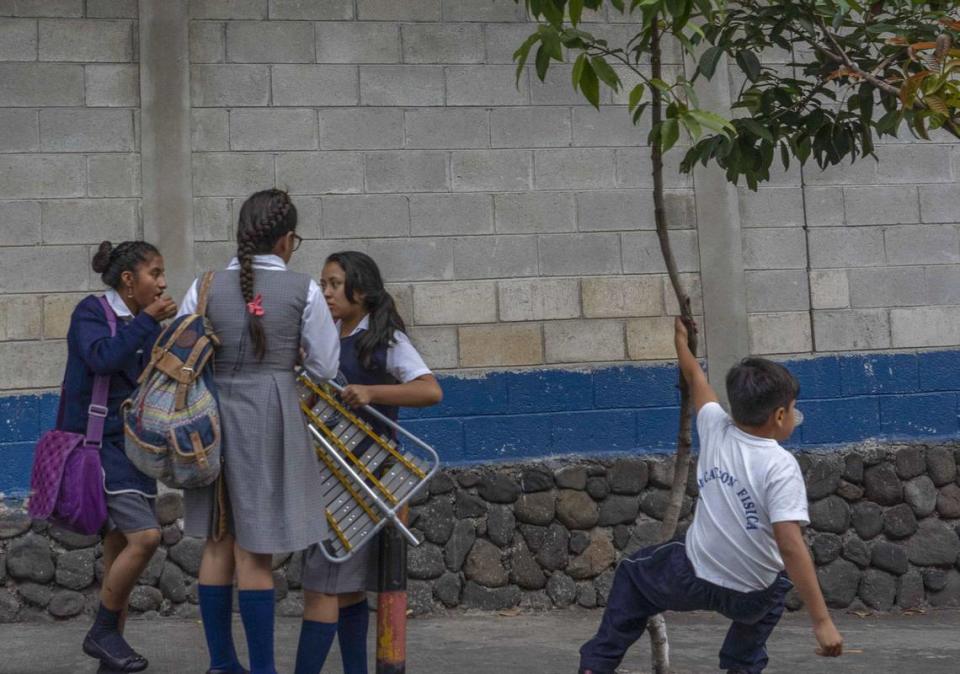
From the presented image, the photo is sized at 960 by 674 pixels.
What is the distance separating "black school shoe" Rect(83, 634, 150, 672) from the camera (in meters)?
5.20

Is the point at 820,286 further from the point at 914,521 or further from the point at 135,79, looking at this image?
the point at 135,79

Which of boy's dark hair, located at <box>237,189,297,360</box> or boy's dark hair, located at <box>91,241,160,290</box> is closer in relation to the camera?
boy's dark hair, located at <box>237,189,297,360</box>

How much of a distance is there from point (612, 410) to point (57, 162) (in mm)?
3061

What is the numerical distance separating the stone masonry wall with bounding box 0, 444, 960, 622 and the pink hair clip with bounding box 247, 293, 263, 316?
8.46 feet

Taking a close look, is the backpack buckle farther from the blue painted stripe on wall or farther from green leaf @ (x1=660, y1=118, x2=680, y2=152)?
green leaf @ (x1=660, y1=118, x2=680, y2=152)

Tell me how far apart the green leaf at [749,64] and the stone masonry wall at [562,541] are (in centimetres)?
258

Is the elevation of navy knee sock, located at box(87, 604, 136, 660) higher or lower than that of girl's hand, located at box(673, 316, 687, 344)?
lower

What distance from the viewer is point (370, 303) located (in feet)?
15.5

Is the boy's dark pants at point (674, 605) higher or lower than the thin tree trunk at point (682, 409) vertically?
lower

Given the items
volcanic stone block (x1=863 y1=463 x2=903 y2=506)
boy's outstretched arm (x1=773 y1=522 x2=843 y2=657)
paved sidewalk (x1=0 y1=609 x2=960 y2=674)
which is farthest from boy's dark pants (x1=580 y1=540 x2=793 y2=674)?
volcanic stone block (x1=863 y1=463 x2=903 y2=506)

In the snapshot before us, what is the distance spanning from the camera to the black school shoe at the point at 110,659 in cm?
520

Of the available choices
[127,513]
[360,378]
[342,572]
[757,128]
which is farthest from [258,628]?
[757,128]

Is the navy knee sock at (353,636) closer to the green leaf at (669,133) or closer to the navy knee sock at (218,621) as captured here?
the navy knee sock at (218,621)

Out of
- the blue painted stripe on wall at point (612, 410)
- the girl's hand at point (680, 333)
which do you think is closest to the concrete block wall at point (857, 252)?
the blue painted stripe on wall at point (612, 410)
